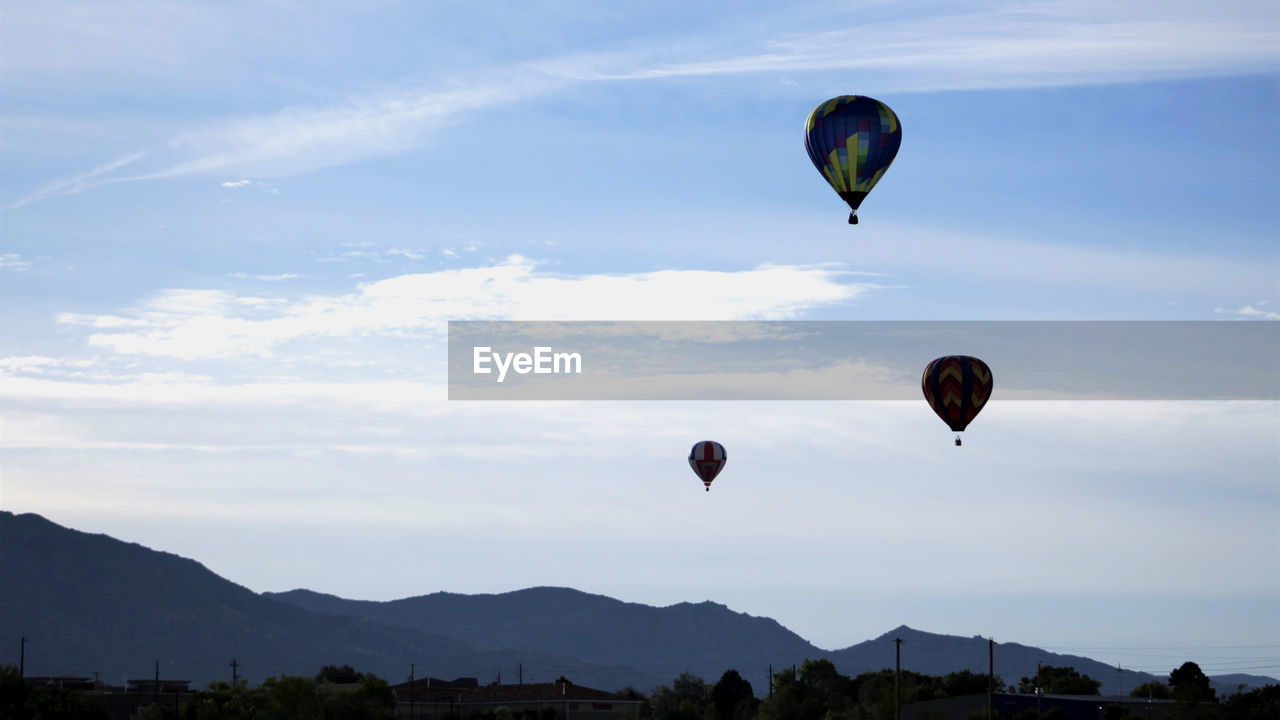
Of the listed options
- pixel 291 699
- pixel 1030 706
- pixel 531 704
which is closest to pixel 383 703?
pixel 291 699

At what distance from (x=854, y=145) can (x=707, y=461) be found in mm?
40944

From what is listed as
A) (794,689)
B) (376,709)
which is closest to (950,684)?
(794,689)

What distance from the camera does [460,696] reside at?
197750 mm

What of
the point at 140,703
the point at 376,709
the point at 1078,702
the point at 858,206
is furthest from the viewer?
the point at 140,703

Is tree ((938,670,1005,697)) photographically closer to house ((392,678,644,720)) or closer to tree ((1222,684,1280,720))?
house ((392,678,644,720))

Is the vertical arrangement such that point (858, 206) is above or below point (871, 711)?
above

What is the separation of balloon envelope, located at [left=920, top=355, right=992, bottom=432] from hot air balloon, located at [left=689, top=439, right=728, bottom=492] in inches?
1385

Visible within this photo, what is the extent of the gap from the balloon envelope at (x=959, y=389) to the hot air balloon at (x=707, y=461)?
35180mm

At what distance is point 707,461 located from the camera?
121 m

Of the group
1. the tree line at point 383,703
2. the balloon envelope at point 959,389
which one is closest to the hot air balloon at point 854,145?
the balloon envelope at point 959,389

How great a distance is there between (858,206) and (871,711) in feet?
254

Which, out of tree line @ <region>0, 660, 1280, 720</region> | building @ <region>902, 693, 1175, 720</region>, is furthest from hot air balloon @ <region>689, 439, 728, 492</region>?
building @ <region>902, 693, 1175, 720</region>

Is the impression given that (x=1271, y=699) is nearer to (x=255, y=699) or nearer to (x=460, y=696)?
(x=255, y=699)

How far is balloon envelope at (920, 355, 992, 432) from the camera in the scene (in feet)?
284
